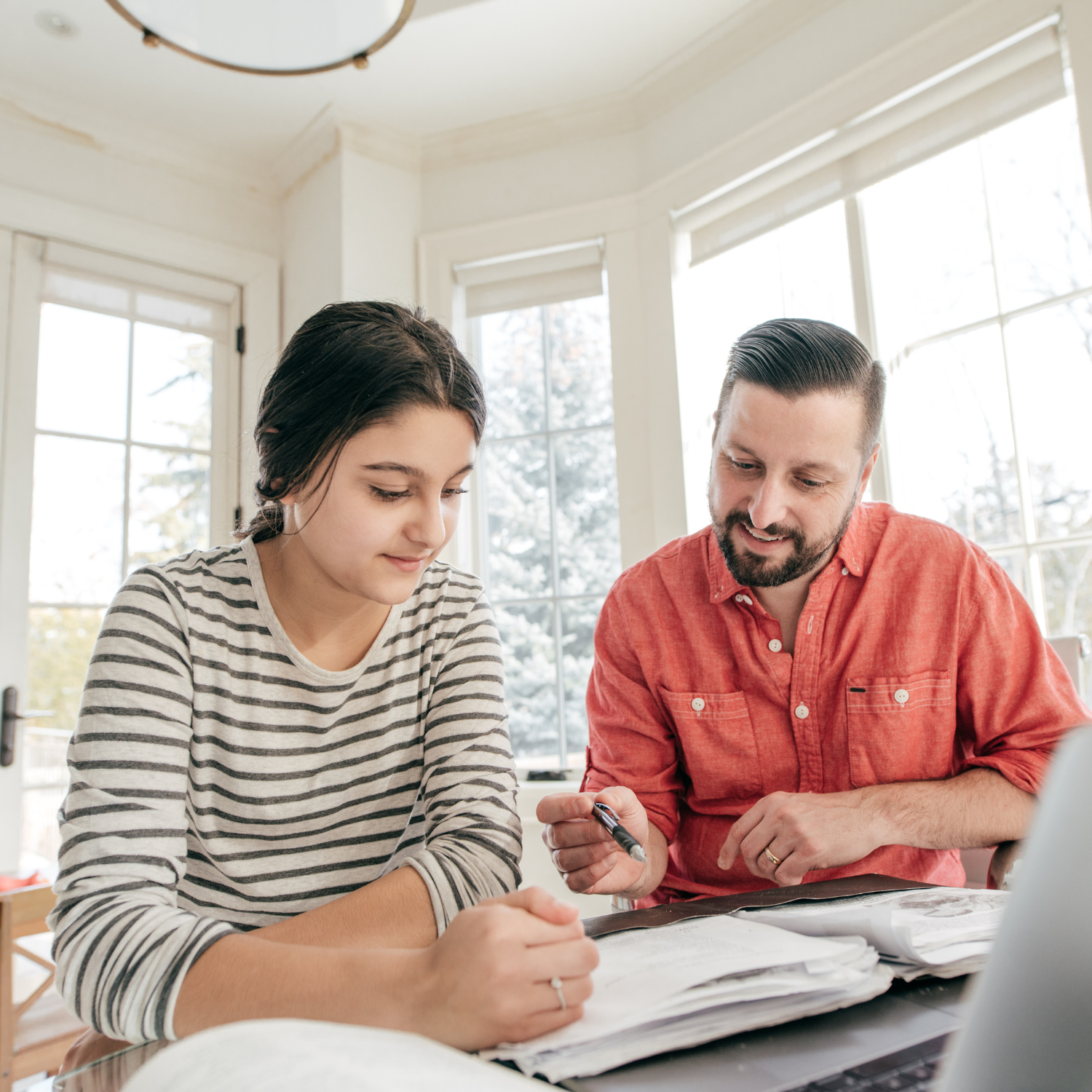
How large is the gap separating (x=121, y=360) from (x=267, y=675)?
258 cm

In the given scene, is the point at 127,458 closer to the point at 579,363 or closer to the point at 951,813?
the point at 579,363

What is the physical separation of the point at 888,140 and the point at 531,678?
74.9 inches

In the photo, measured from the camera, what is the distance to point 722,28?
2725 mm

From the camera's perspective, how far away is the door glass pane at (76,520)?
9.65 ft

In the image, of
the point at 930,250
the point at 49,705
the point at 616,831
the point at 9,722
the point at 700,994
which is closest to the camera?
the point at 700,994

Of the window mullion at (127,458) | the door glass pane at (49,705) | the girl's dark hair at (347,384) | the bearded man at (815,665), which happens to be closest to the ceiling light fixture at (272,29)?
the girl's dark hair at (347,384)

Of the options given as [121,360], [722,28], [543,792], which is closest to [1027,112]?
[722,28]

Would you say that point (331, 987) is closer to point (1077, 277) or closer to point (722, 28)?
point (1077, 277)

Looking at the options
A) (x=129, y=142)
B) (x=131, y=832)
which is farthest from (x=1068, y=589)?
(x=129, y=142)

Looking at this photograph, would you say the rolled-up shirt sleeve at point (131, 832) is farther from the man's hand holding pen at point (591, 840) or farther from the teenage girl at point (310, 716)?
the man's hand holding pen at point (591, 840)

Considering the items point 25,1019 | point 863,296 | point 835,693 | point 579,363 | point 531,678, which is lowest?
point 25,1019

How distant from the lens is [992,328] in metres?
2.26

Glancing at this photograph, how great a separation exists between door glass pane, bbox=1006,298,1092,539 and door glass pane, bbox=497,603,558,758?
152 centimetres

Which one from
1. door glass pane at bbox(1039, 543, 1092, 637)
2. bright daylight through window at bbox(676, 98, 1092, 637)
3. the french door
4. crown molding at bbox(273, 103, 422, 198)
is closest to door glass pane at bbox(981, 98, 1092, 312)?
bright daylight through window at bbox(676, 98, 1092, 637)
